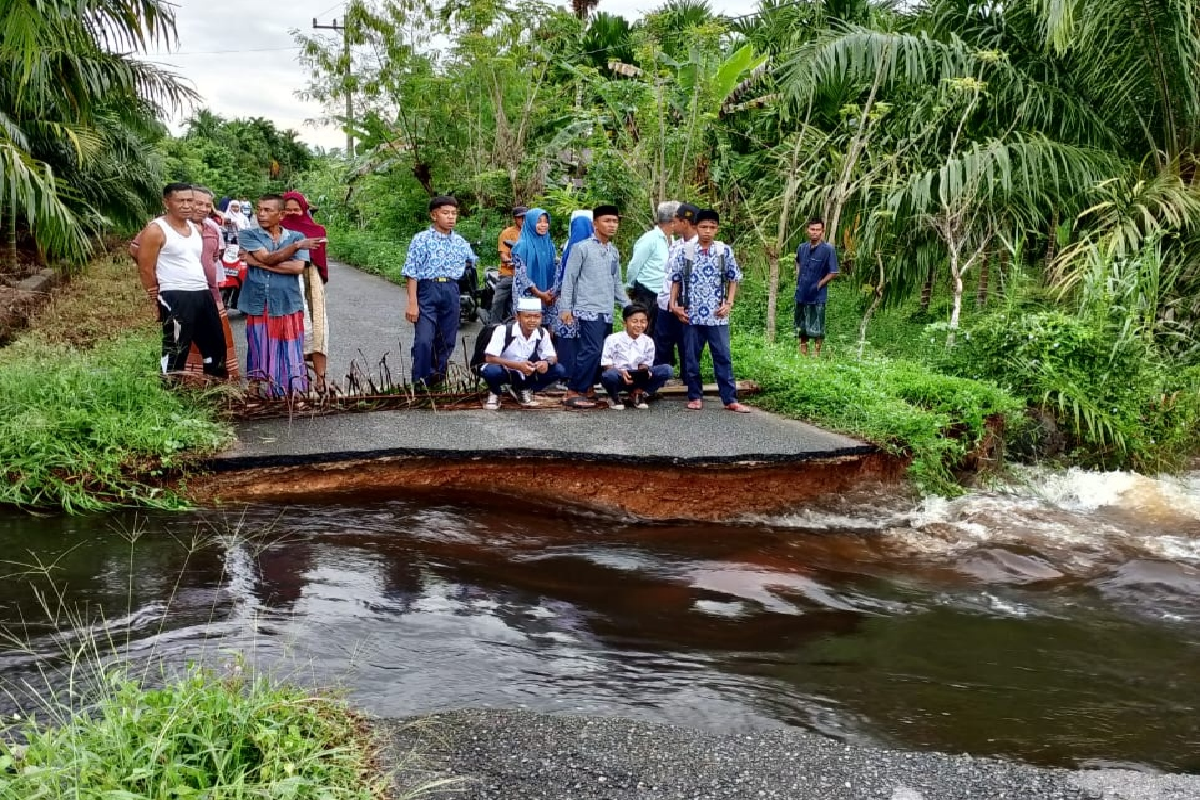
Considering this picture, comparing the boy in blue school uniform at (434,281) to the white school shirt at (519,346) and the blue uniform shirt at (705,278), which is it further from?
the blue uniform shirt at (705,278)

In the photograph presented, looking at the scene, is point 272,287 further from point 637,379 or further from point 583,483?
point 637,379

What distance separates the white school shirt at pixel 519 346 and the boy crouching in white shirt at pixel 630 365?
50 centimetres

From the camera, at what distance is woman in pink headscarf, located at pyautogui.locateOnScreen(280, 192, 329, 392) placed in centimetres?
692

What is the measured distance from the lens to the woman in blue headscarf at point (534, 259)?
26.4ft

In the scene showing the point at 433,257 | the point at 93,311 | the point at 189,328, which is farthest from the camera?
the point at 93,311

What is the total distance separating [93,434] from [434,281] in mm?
2659

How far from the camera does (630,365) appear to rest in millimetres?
7695

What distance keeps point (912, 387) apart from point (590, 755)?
5.38m

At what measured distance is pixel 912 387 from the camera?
773 centimetres

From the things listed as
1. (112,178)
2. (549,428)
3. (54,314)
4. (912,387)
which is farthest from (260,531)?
(112,178)

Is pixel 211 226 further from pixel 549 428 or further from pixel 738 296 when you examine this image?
pixel 738 296

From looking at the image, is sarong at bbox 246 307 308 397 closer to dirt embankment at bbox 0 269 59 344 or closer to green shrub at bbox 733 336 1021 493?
green shrub at bbox 733 336 1021 493

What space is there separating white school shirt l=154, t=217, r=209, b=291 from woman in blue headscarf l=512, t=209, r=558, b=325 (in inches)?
105

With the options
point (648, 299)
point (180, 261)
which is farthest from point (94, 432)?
point (648, 299)
